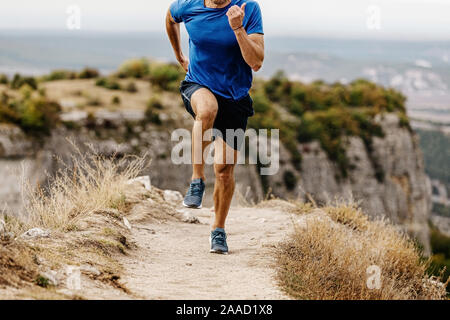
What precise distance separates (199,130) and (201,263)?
130 cm

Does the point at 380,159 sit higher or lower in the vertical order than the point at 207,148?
lower

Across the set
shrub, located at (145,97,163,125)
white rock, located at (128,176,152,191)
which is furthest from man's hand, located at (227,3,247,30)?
shrub, located at (145,97,163,125)

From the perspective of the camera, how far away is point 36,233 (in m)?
5.89

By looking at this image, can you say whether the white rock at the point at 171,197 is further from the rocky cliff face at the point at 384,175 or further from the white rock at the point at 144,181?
the rocky cliff face at the point at 384,175

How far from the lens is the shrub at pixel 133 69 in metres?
53.3

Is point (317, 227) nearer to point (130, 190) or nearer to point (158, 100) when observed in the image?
point (130, 190)

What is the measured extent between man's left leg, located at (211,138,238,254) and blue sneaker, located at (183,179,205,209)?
0.54 feet

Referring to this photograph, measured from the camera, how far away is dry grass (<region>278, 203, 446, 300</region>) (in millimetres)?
5125

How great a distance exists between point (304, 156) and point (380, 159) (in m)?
7.53

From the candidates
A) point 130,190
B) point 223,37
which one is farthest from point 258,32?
point 130,190

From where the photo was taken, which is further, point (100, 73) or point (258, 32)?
point (100, 73)

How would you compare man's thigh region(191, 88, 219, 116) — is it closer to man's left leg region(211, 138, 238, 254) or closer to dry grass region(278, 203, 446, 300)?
man's left leg region(211, 138, 238, 254)

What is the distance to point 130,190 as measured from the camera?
9.17m
